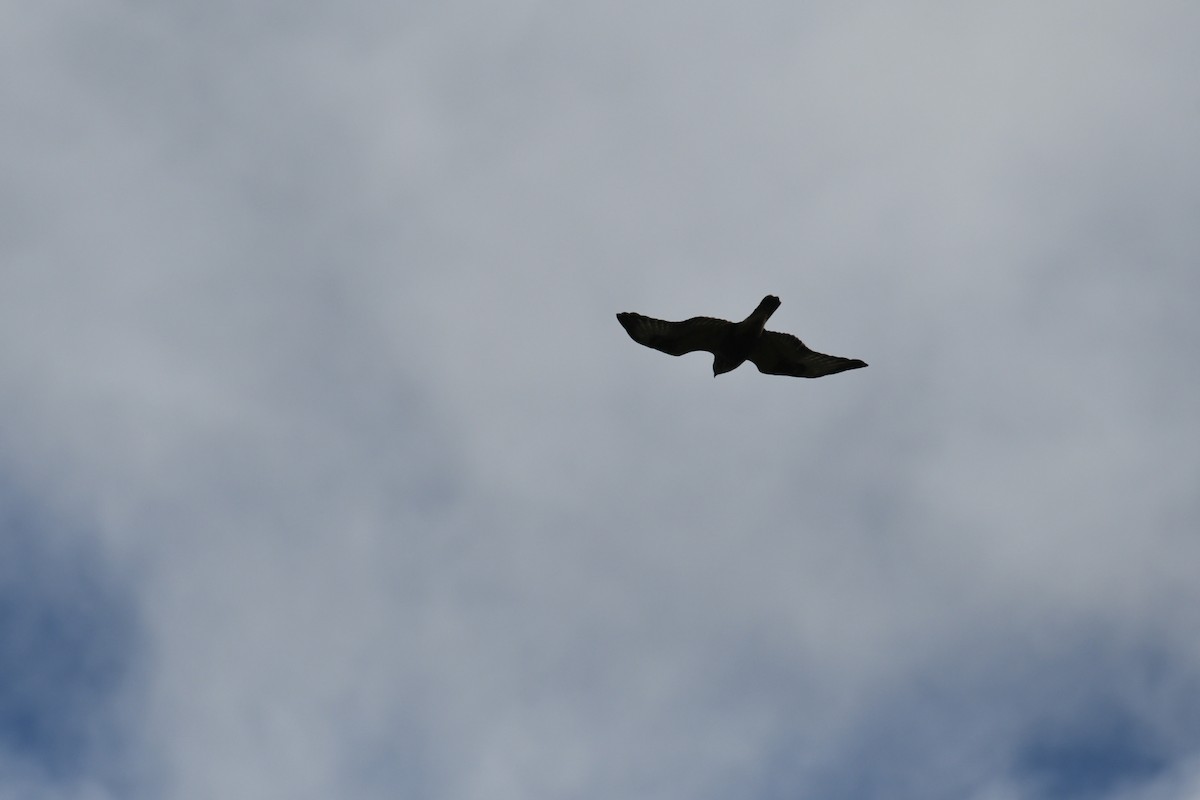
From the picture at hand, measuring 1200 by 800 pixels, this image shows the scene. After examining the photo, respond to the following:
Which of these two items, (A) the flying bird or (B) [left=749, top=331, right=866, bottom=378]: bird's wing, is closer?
(A) the flying bird

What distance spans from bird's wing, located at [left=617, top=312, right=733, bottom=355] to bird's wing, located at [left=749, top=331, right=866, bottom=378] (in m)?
Answer: 1.44

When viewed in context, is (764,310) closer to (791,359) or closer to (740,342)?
(740,342)

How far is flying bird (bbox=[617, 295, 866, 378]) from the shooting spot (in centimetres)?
2973

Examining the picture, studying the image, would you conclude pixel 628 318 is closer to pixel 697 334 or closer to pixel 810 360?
pixel 697 334

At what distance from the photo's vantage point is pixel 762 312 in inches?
1156

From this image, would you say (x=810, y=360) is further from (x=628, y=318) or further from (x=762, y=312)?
(x=628, y=318)

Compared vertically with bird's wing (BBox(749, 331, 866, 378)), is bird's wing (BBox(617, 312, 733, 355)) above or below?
below

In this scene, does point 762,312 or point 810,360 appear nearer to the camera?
point 762,312

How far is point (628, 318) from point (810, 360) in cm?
610

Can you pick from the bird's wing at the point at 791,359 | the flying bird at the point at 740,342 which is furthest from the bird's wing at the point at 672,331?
the bird's wing at the point at 791,359

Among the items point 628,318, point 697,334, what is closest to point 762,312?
point 697,334

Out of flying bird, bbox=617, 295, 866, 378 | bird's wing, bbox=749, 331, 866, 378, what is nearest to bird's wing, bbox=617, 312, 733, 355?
flying bird, bbox=617, 295, 866, 378

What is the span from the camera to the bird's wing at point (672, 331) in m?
29.7

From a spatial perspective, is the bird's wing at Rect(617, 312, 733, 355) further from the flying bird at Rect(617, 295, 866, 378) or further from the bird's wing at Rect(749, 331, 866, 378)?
the bird's wing at Rect(749, 331, 866, 378)
